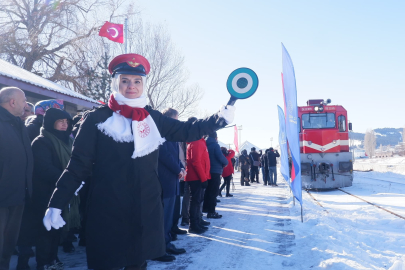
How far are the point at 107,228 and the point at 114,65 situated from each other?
4.19 feet

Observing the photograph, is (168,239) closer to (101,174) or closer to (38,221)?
Result: (38,221)

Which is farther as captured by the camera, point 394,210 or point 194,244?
point 394,210

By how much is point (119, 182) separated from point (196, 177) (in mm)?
4083

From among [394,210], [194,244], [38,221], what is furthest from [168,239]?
[394,210]

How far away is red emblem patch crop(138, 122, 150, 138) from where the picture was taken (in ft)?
8.68

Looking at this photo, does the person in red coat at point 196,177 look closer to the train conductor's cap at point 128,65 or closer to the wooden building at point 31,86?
the train conductor's cap at point 128,65

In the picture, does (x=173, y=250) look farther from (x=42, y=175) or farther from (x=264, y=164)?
(x=264, y=164)

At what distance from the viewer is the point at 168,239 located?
5.00 metres

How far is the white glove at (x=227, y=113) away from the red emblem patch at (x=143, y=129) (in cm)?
58

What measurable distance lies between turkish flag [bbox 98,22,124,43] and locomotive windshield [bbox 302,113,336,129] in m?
9.21

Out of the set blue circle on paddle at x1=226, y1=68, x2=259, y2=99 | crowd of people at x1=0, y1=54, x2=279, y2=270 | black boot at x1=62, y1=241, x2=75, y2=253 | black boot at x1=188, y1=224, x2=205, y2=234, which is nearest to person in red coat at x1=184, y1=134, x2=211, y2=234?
black boot at x1=188, y1=224, x2=205, y2=234

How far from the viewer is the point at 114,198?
2.49 meters

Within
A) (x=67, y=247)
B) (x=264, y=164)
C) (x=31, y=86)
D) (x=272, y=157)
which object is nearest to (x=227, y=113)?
(x=67, y=247)

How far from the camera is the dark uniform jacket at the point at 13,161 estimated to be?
11.5ft
